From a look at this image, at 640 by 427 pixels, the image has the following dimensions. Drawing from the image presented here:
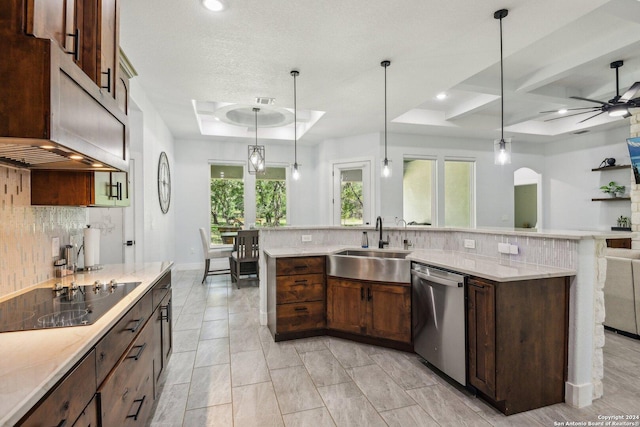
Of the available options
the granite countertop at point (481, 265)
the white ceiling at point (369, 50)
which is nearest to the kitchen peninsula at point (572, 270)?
the granite countertop at point (481, 265)

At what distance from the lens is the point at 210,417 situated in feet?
6.56

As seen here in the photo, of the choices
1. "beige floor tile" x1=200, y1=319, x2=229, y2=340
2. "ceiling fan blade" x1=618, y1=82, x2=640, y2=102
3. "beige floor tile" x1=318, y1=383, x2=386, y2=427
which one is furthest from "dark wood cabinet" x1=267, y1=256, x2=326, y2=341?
"ceiling fan blade" x1=618, y1=82, x2=640, y2=102

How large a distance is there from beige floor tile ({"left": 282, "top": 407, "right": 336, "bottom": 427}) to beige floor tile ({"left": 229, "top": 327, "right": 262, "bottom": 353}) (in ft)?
3.55

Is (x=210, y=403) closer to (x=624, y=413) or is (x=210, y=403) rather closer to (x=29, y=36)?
(x=29, y=36)

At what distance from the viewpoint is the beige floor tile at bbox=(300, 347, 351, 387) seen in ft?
7.91

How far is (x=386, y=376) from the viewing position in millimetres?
2461

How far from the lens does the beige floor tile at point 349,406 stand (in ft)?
6.37

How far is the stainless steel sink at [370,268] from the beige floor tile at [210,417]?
1473 mm

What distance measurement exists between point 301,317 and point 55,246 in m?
2.08

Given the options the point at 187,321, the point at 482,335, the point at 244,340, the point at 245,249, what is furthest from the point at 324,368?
the point at 245,249

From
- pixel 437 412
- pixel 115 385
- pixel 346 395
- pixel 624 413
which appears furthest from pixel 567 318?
pixel 115 385

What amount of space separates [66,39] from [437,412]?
2763mm

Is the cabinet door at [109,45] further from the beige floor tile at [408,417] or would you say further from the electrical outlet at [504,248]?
the electrical outlet at [504,248]

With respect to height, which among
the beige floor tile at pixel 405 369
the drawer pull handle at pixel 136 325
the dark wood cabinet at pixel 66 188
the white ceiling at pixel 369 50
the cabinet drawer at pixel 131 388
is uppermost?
the white ceiling at pixel 369 50
